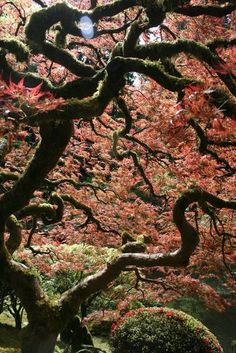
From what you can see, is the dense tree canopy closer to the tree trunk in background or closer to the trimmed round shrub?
the tree trunk in background

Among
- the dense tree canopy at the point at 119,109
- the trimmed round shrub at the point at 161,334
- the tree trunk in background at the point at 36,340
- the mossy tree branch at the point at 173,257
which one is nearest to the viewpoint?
the dense tree canopy at the point at 119,109


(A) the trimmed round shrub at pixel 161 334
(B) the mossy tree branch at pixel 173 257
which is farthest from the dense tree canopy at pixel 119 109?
(A) the trimmed round shrub at pixel 161 334

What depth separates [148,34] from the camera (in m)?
7.66

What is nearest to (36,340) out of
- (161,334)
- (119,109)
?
(119,109)

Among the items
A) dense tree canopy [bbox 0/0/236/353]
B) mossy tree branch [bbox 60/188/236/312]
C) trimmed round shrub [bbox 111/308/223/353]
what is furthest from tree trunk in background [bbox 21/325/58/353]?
trimmed round shrub [bbox 111/308/223/353]

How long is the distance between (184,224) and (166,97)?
5260mm

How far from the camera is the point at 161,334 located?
749 cm

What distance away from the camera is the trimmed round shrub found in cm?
734

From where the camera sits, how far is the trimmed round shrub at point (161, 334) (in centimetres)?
734

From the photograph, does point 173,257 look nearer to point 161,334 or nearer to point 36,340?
point 36,340

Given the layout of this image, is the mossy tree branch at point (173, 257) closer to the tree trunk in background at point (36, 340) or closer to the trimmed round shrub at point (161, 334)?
the tree trunk in background at point (36, 340)

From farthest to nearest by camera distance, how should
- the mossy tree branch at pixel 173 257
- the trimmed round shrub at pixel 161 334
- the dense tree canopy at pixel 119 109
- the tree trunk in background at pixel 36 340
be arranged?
1. the trimmed round shrub at pixel 161 334
2. the tree trunk in background at pixel 36 340
3. the mossy tree branch at pixel 173 257
4. the dense tree canopy at pixel 119 109

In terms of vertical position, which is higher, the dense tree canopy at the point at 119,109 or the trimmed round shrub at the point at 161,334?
the dense tree canopy at the point at 119,109

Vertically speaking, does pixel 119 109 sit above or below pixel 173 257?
above
